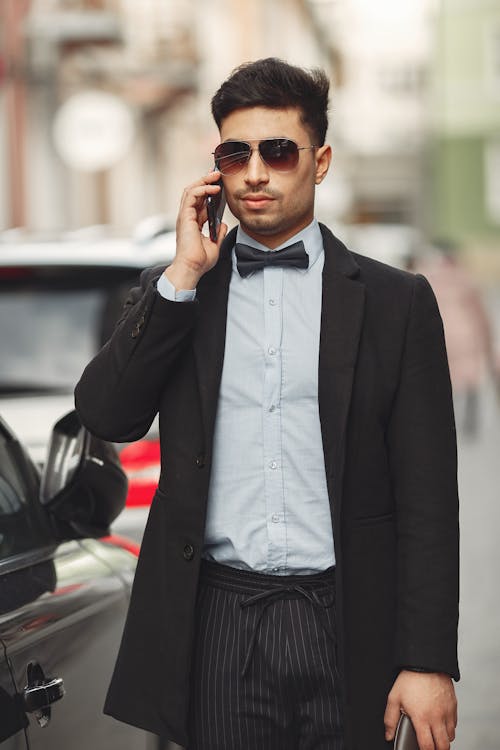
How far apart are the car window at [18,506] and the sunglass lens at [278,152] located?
93cm

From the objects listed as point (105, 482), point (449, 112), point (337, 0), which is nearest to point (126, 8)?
point (105, 482)

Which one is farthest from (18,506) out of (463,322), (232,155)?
(463,322)

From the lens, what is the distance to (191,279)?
8.46ft

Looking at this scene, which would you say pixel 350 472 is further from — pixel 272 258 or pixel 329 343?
pixel 272 258

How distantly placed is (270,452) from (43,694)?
595 millimetres

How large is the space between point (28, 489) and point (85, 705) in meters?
0.55

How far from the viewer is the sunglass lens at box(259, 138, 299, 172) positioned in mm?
2568

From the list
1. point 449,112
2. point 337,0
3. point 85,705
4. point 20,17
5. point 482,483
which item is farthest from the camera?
point 337,0

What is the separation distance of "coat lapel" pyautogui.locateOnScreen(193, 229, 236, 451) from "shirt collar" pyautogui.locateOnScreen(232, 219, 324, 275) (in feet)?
0.11

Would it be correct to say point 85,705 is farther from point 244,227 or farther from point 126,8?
point 126,8

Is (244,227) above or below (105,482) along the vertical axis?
above

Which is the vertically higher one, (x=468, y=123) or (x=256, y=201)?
(x=468, y=123)

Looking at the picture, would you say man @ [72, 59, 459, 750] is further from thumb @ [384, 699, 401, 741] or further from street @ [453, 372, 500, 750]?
street @ [453, 372, 500, 750]

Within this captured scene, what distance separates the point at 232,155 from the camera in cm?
261
